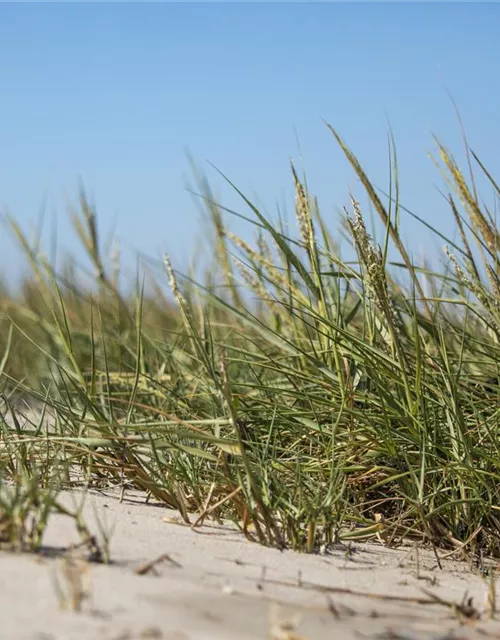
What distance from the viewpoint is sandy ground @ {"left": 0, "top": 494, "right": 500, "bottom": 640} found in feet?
3.45

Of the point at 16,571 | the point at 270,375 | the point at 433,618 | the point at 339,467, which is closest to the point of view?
the point at 16,571

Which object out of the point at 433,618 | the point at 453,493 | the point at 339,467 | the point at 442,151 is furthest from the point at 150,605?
the point at 442,151

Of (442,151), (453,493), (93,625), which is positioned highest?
(442,151)

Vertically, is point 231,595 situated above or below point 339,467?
below

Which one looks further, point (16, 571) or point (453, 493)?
point (453, 493)

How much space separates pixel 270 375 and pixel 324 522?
112 cm

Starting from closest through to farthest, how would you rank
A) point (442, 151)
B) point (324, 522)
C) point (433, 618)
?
1. point (433, 618)
2. point (324, 522)
3. point (442, 151)

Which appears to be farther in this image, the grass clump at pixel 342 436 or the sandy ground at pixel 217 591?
the grass clump at pixel 342 436

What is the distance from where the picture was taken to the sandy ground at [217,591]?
1051mm

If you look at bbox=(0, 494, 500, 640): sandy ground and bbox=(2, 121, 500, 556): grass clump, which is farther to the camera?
bbox=(2, 121, 500, 556): grass clump

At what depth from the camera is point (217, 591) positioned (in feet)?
4.04

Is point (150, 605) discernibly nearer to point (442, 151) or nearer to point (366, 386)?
point (366, 386)

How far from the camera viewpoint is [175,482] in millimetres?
1887

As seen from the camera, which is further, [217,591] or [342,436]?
[342,436]
